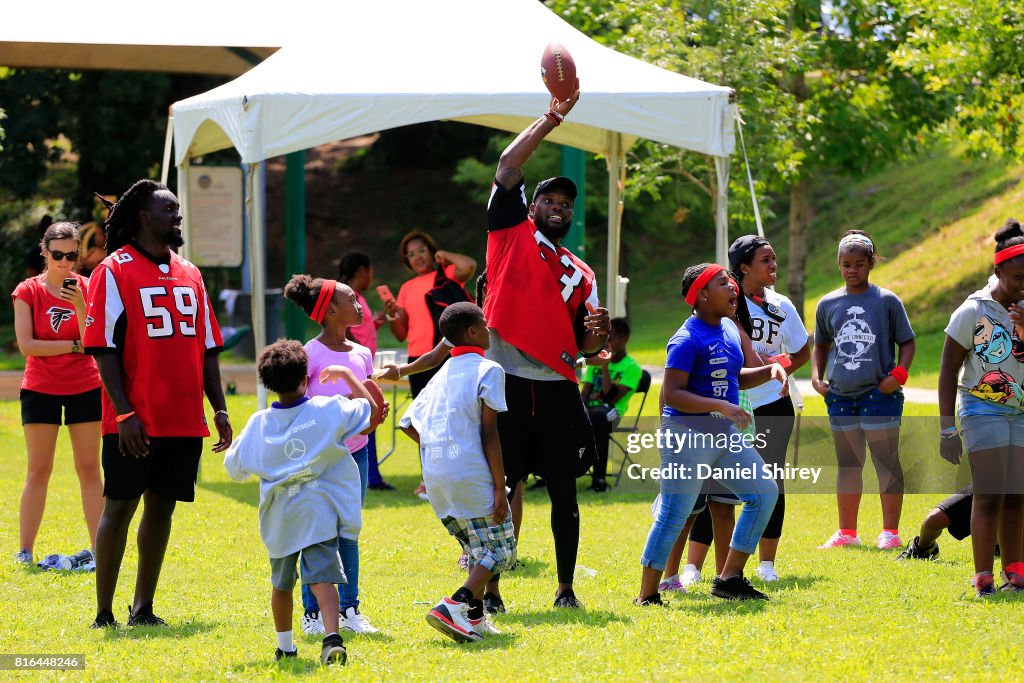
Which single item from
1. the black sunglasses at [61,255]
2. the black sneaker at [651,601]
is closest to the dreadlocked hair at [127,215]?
the black sunglasses at [61,255]

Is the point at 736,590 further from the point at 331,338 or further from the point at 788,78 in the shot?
the point at 788,78

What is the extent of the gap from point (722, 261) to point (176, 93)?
74.8ft

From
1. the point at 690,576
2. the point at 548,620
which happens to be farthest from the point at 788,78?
the point at 548,620

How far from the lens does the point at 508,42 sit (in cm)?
1122

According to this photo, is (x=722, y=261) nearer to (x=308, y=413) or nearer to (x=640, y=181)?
(x=308, y=413)

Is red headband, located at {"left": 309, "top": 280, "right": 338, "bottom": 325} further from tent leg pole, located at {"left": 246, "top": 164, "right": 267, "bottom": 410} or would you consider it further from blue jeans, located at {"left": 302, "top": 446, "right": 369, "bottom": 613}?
tent leg pole, located at {"left": 246, "top": 164, "right": 267, "bottom": 410}

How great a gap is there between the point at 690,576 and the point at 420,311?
13.8 ft

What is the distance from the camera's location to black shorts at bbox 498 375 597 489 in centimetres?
608

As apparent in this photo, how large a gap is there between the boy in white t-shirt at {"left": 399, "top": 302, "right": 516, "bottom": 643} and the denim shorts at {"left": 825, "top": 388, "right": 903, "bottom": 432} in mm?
3434

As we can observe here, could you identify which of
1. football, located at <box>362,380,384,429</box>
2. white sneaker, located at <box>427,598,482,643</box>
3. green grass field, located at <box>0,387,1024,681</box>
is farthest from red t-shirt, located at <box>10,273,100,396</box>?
white sneaker, located at <box>427,598,482,643</box>

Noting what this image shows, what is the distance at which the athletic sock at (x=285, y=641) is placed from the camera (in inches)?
205

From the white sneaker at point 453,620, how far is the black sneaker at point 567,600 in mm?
844

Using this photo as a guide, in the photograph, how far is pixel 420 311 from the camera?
10.5 metres

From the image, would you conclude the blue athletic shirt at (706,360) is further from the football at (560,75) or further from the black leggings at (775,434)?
the black leggings at (775,434)
